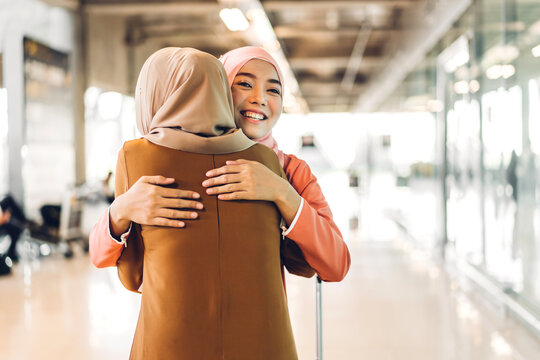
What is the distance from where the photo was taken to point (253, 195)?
3.18ft

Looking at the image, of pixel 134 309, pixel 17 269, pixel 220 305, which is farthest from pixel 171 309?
pixel 17 269

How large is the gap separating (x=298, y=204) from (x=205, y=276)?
246 mm

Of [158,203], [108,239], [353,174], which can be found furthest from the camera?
[353,174]

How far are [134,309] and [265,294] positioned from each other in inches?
Result: 149

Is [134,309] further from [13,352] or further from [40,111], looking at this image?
[40,111]

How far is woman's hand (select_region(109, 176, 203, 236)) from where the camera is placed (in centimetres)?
94

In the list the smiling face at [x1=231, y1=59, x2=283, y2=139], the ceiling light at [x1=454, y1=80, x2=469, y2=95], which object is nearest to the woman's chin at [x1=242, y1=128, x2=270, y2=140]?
the smiling face at [x1=231, y1=59, x2=283, y2=139]

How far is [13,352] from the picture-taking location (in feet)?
11.3

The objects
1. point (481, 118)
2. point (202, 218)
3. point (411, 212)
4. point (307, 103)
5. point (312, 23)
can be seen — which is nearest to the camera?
point (202, 218)

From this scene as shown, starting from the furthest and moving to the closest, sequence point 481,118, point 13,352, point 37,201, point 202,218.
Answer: point 37,201, point 481,118, point 13,352, point 202,218

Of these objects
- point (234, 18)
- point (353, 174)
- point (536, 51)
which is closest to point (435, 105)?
point (353, 174)

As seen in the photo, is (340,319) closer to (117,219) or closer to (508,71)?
(508,71)

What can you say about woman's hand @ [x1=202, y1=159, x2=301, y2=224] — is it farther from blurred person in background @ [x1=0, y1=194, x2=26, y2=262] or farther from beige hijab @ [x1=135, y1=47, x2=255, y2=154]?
blurred person in background @ [x1=0, y1=194, x2=26, y2=262]

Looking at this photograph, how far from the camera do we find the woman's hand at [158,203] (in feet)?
3.09
